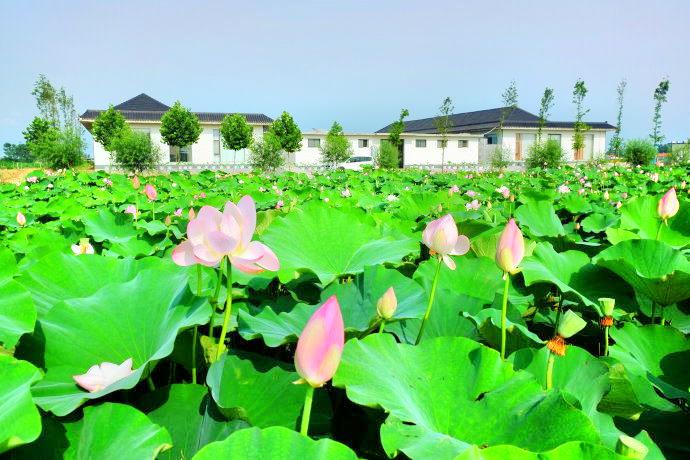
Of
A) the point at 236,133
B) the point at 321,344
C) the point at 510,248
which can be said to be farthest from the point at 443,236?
the point at 236,133

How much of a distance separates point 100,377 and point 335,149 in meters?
30.2

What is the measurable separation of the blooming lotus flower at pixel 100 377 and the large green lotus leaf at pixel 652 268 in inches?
34.9

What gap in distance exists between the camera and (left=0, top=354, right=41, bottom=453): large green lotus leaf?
40 cm

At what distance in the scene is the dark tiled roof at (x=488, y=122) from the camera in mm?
36281

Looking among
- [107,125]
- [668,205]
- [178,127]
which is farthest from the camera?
[178,127]

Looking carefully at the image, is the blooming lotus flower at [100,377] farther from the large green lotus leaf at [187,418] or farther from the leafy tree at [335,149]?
the leafy tree at [335,149]

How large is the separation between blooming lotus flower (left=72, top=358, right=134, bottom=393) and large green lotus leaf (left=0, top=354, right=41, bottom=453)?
86 millimetres

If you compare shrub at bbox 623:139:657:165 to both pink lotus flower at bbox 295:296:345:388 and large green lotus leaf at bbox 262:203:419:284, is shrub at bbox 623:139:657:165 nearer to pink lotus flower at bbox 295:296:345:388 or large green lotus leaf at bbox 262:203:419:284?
large green lotus leaf at bbox 262:203:419:284

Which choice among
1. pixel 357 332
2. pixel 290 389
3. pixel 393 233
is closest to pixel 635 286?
pixel 393 233

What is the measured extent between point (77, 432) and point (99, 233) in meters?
1.52

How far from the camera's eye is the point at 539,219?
1694mm

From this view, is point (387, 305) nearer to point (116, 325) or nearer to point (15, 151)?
point (116, 325)

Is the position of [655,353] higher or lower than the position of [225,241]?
lower

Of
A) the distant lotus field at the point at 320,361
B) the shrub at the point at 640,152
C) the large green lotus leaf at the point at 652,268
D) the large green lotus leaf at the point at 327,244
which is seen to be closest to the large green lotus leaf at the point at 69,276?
the distant lotus field at the point at 320,361
